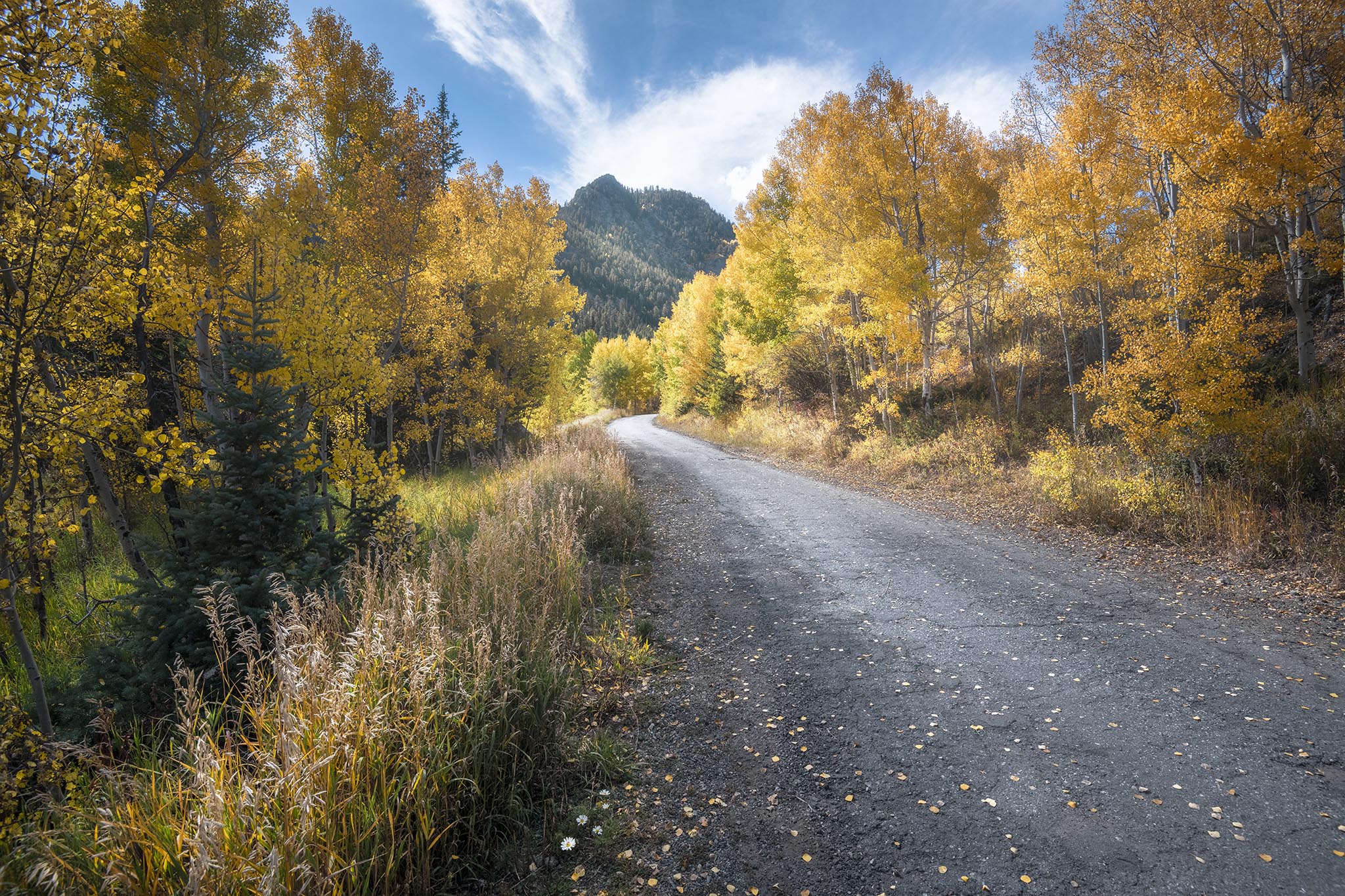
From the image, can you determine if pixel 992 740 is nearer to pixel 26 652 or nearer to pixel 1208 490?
pixel 26 652

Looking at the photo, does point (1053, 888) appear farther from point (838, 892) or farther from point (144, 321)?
point (144, 321)

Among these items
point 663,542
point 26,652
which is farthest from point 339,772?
point 663,542

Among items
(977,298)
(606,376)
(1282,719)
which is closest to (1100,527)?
(1282,719)

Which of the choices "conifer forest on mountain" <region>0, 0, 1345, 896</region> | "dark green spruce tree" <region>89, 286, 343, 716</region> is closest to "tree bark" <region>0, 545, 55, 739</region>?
"conifer forest on mountain" <region>0, 0, 1345, 896</region>

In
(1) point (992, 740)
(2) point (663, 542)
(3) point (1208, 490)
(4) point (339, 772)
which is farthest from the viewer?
(2) point (663, 542)

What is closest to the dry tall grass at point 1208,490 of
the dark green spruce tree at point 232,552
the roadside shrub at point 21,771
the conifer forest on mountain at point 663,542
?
the conifer forest on mountain at point 663,542

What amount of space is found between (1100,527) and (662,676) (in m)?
6.99

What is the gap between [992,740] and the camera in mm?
3428

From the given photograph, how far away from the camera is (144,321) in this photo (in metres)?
5.77

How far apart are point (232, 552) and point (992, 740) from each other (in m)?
5.60

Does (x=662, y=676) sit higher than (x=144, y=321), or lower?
lower

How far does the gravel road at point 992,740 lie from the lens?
2.55 meters

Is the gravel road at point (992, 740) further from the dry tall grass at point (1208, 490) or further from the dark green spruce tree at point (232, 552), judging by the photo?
the dark green spruce tree at point (232, 552)

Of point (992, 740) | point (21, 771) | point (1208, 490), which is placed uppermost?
point (21, 771)
